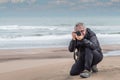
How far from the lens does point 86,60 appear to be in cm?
902

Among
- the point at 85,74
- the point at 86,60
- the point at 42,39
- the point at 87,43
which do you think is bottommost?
the point at 42,39

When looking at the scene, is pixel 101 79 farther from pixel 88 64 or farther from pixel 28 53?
pixel 28 53

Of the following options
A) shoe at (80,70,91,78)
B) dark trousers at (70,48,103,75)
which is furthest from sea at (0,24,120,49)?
shoe at (80,70,91,78)

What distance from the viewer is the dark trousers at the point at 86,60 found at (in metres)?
8.99

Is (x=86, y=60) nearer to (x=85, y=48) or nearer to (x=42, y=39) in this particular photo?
(x=85, y=48)

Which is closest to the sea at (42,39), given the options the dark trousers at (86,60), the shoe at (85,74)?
the dark trousers at (86,60)

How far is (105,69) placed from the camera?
10086mm

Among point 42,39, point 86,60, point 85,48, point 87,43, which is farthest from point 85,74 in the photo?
point 42,39

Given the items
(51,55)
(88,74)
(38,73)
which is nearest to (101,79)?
(88,74)

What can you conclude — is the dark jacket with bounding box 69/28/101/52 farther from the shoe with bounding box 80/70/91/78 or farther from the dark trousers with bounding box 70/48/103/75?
the shoe with bounding box 80/70/91/78

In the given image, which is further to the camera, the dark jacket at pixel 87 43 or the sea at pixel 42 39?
the sea at pixel 42 39

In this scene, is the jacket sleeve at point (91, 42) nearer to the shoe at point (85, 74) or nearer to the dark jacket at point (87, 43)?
the dark jacket at point (87, 43)

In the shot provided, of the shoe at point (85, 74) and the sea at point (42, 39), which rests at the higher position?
the shoe at point (85, 74)

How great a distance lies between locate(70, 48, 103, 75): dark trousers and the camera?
899cm
